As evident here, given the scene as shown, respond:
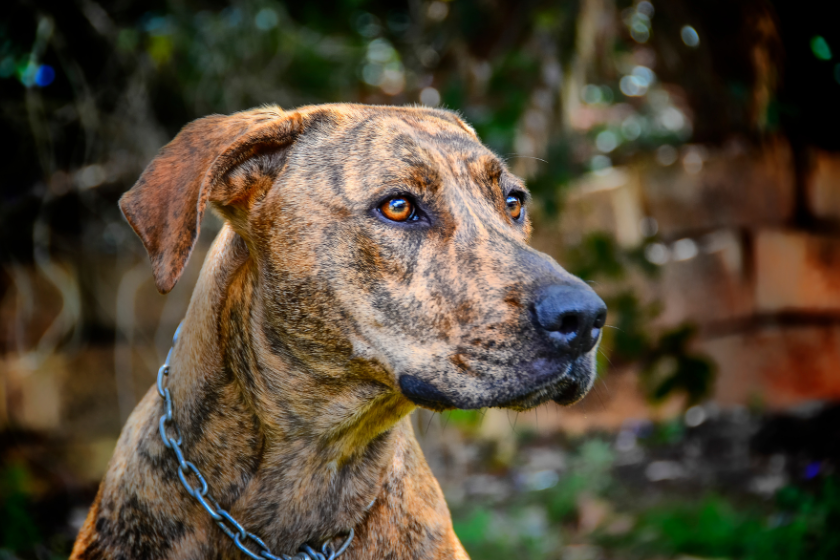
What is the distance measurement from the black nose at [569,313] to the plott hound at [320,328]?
0.04 metres

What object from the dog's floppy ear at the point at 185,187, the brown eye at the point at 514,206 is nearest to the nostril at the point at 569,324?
the brown eye at the point at 514,206

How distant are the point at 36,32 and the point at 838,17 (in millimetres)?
5397

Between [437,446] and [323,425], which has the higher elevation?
[323,425]

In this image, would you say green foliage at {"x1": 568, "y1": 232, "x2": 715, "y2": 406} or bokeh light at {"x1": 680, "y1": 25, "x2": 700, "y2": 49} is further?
green foliage at {"x1": 568, "y1": 232, "x2": 715, "y2": 406}

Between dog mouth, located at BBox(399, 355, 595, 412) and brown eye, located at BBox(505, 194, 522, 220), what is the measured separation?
0.72 meters

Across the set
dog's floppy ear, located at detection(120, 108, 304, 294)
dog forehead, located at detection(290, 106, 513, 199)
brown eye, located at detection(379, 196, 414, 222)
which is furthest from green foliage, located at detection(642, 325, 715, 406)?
dog's floppy ear, located at detection(120, 108, 304, 294)

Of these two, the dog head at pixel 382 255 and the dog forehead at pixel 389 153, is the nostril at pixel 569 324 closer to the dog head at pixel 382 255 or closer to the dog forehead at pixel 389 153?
the dog head at pixel 382 255

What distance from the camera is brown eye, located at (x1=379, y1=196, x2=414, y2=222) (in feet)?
6.41

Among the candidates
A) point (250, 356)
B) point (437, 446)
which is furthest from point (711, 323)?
point (250, 356)

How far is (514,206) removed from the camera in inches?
95.0

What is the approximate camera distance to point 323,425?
204cm

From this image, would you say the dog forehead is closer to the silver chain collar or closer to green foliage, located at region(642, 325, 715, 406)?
the silver chain collar

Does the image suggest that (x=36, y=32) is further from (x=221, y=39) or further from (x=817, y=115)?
(x=817, y=115)

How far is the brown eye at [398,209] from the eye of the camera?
195 centimetres
